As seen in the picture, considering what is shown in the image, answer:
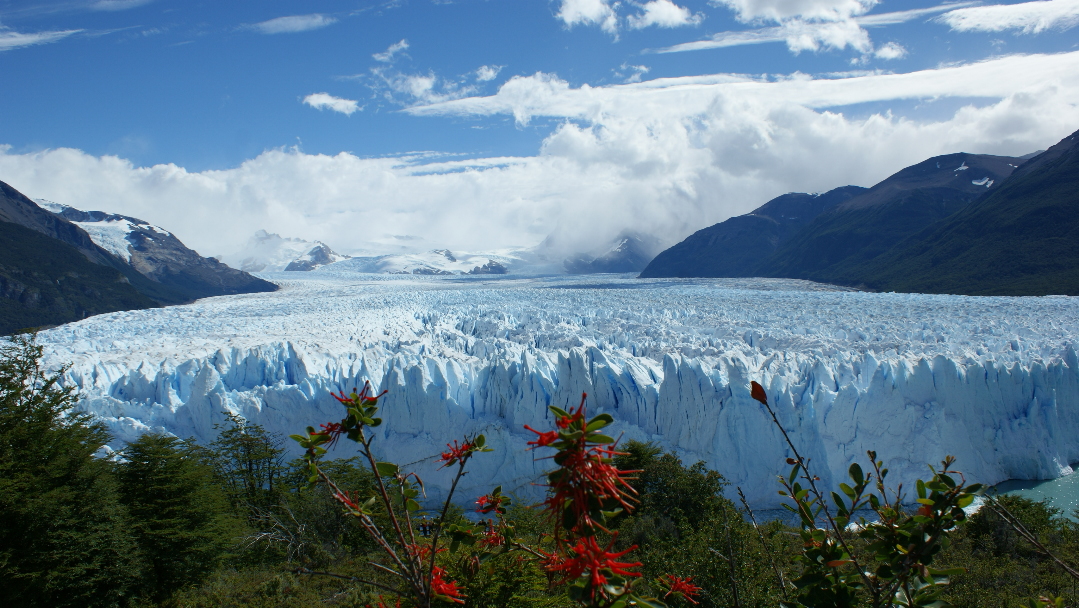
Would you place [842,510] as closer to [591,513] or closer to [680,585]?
[680,585]

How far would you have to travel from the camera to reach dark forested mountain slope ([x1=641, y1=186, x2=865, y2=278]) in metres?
84.9

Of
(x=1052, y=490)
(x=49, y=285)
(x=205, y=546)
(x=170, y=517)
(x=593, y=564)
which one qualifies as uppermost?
(x=49, y=285)

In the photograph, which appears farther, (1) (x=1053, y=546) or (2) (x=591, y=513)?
(1) (x=1053, y=546)

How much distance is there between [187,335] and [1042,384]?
2705 centimetres

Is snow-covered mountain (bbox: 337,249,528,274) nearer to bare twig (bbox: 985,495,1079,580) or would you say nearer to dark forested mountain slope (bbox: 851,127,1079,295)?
dark forested mountain slope (bbox: 851,127,1079,295)

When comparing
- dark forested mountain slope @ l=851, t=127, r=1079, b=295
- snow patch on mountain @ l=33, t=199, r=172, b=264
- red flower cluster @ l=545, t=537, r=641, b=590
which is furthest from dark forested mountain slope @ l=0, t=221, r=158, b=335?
dark forested mountain slope @ l=851, t=127, r=1079, b=295

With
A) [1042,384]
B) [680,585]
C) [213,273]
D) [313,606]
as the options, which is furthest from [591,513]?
[213,273]

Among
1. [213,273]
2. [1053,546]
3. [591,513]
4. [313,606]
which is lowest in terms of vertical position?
[1053,546]

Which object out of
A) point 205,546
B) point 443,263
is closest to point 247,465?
point 205,546

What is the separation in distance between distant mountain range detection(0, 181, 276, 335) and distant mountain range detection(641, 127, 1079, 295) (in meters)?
59.6

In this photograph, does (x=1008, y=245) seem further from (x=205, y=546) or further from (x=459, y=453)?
(x=459, y=453)

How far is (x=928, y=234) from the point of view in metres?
59.0

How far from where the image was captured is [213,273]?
6406 cm

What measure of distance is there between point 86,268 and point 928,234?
78178 mm
